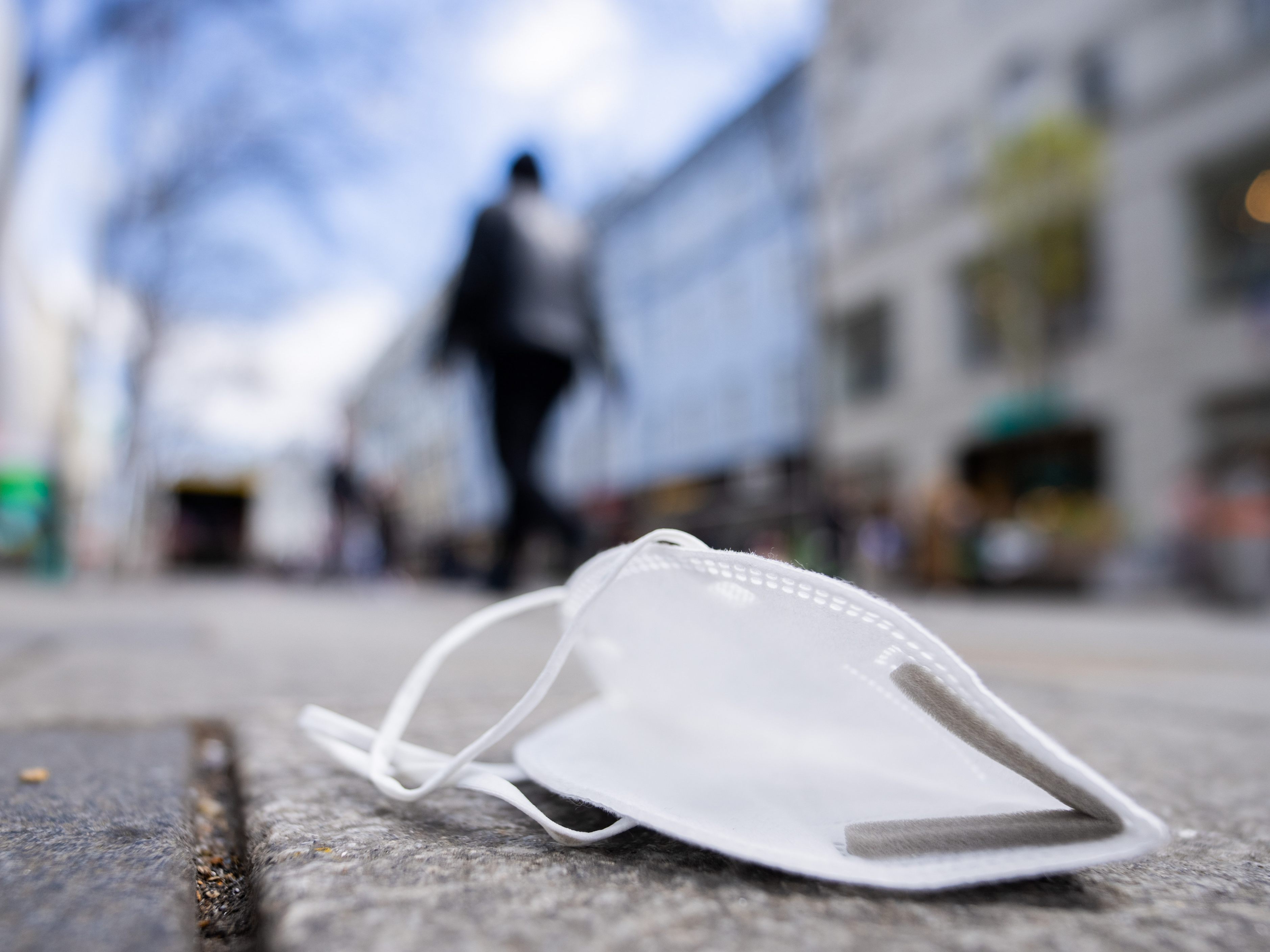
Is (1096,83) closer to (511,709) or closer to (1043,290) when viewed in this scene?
(1043,290)

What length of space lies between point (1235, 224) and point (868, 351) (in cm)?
662

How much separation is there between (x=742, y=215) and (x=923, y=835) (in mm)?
20599

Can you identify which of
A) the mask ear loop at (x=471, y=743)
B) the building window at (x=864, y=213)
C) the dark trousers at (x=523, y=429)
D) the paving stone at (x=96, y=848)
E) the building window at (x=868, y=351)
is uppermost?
the building window at (x=864, y=213)

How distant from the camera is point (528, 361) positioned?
3.86m

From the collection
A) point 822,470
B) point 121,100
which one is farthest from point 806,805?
point 822,470

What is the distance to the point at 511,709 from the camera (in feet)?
2.25

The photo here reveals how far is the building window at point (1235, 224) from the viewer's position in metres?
11.1

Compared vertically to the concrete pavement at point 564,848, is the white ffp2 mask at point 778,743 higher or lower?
higher

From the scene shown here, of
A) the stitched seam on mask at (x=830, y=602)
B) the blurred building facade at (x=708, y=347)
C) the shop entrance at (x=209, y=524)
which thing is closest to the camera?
the stitched seam on mask at (x=830, y=602)

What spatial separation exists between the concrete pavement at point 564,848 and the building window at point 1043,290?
12113mm

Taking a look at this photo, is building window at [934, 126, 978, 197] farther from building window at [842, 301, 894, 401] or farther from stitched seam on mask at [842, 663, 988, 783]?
stitched seam on mask at [842, 663, 988, 783]

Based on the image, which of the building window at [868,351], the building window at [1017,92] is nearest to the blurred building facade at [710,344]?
the building window at [868,351]

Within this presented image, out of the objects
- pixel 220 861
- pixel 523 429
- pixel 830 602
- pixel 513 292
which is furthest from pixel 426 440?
pixel 830 602

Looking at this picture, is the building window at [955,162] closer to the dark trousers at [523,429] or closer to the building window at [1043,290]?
the building window at [1043,290]
